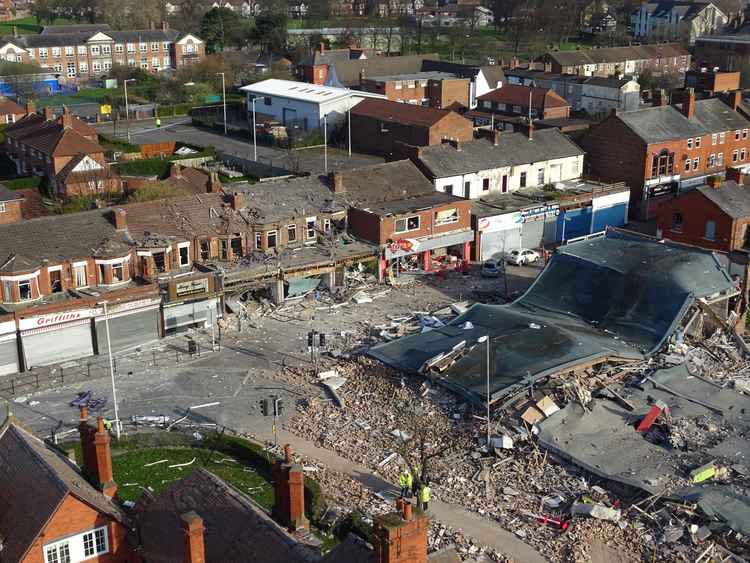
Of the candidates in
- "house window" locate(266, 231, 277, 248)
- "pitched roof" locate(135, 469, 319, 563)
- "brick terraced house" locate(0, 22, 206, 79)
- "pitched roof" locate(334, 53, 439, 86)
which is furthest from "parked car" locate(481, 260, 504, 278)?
"brick terraced house" locate(0, 22, 206, 79)

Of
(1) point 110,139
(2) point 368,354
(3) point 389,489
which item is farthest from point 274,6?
(3) point 389,489

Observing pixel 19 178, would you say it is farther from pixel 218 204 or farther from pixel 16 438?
pixel 16 438

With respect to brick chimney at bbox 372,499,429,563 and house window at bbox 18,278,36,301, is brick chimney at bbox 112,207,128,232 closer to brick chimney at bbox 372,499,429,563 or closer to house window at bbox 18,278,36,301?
house window at bbox 18,278,36,301

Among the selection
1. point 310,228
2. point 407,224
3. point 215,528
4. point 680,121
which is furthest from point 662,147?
point 215,528

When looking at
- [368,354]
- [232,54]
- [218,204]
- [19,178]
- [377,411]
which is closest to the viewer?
[377,411]

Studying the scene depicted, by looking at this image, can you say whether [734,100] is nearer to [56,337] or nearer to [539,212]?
[539,212]

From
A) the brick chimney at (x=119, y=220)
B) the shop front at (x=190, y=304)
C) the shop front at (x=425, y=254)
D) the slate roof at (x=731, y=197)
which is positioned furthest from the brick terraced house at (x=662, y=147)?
the brick chimney at (x=119, y=220)

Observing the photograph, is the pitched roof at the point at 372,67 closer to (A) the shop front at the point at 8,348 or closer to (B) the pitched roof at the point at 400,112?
(B) the pitched roof at the point at 400,112
